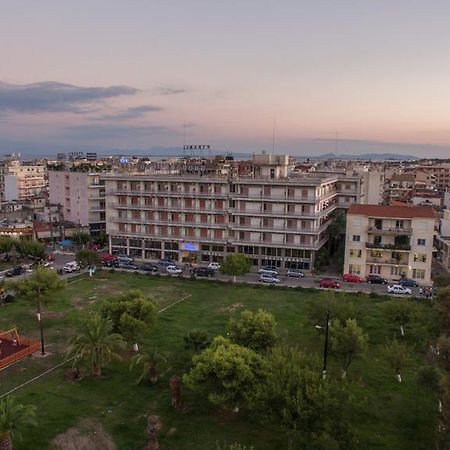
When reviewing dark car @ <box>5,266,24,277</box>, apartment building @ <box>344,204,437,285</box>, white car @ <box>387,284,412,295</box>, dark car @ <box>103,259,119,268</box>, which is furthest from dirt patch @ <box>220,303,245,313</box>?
dark car @ <box>5,266,24,277</box>

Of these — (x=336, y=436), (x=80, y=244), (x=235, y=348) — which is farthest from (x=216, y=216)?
(x=336, y=436)

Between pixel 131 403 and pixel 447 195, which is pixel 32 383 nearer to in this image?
pixel 131 403

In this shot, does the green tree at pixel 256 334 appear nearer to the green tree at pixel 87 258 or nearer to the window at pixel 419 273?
the green tree at pixel 87 258

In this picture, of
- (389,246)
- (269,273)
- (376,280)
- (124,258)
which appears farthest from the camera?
(124,258)

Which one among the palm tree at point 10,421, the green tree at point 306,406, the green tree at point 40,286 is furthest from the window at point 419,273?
the palm tree at point 10,421

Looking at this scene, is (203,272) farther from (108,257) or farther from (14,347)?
(14,347)

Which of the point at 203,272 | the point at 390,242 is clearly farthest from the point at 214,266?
the point at 390,242
